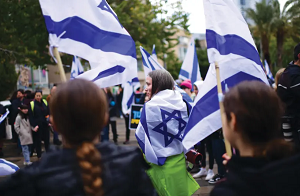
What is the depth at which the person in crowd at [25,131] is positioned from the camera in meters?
9.10

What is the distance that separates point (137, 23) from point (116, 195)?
1744 cm

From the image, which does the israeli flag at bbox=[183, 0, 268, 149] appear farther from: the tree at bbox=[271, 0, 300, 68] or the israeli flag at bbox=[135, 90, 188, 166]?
the tree at bbox=[271, 0, 300, 68]

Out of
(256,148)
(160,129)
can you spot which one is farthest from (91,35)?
(256,148)

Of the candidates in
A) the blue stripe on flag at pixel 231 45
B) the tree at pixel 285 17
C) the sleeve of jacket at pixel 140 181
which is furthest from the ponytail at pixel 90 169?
the tree at pixel 285 17

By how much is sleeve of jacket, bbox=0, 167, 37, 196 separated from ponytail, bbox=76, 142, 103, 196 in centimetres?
23

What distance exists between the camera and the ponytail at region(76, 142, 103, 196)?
173 centimetres

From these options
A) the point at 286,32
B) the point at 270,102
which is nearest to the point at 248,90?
the point at 270,102

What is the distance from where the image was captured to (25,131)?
920cm

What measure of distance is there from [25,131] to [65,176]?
25.9 ft

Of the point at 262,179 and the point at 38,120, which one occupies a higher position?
the point at 262,179

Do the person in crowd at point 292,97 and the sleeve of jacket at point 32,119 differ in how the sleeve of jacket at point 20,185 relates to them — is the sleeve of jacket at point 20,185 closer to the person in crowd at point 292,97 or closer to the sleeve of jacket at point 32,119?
the person in crowd at point 292,97

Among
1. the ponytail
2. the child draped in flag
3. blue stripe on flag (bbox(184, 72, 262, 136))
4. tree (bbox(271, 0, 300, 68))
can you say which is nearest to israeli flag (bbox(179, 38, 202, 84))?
the child draped in flag

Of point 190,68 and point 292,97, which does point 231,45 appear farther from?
point 190,68

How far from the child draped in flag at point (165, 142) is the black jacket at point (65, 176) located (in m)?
2.20
